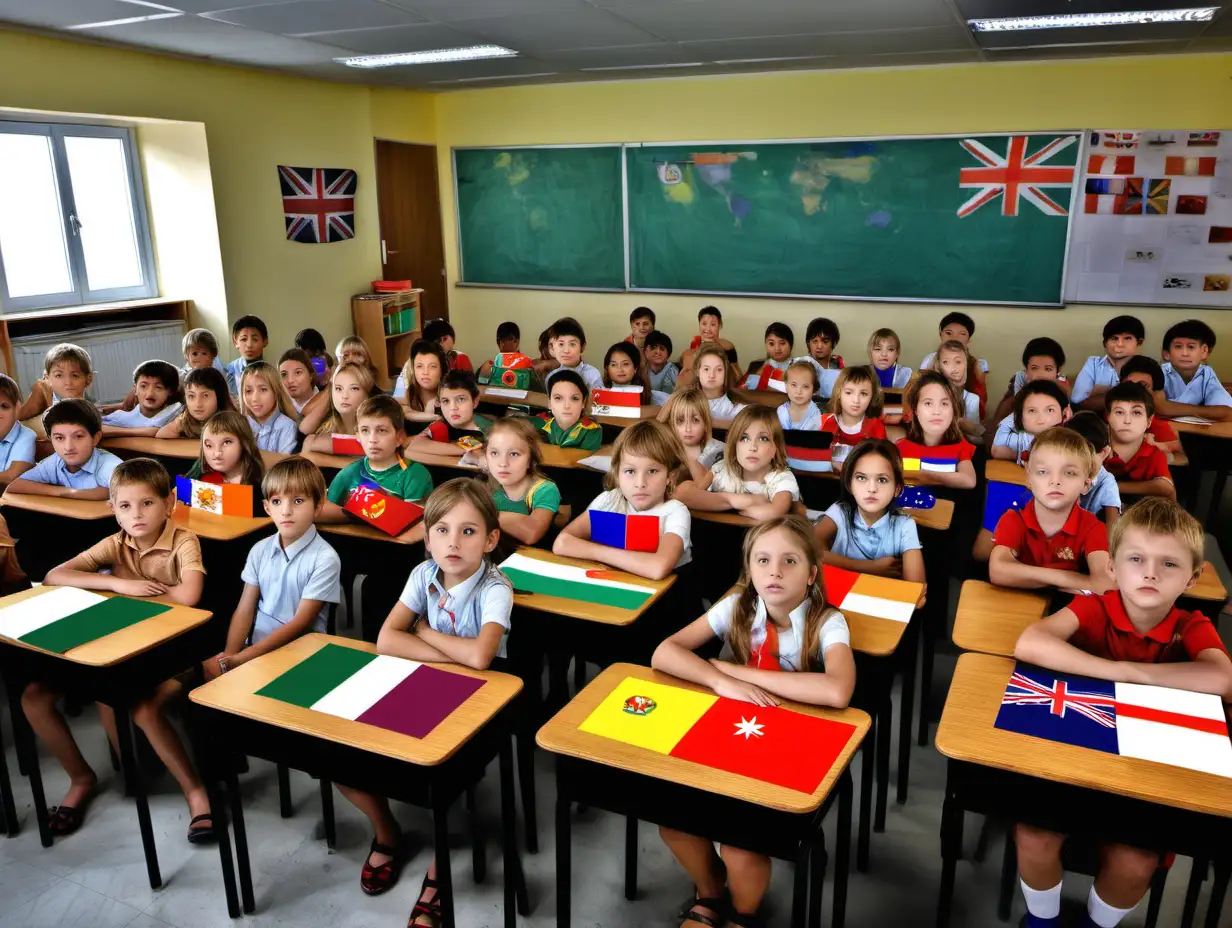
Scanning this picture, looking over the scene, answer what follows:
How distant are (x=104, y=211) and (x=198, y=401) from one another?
3.04 meters

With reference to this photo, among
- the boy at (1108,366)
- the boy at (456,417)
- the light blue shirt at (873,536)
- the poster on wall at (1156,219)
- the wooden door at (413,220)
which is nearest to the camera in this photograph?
the light blue shirt at (873,536)

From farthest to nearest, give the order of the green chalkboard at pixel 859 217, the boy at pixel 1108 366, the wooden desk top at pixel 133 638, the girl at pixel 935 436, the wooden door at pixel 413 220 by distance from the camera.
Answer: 1. the wooden door at pixel 413 220
2. the green chalkboard at pixel 859 217
3. the boy at pixel 1108 366
4. the girl at pixel 935 436
5. the wooden desk top at pixel 133 638

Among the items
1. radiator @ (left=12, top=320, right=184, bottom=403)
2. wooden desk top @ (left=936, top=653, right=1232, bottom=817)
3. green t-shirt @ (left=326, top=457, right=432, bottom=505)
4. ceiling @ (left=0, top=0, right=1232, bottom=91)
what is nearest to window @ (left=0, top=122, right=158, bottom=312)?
radiator @ (left=12, top=320, right=184, bottom=403)


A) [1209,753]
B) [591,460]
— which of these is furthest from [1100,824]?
[591,460]

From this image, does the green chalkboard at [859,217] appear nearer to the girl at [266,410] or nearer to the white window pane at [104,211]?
the white window pane at [104,211]

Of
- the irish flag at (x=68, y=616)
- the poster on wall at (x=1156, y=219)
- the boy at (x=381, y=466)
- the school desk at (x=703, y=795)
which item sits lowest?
the school desk at (x=703, y=795)

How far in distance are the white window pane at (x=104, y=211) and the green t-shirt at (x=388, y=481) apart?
384cm

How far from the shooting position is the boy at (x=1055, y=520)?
2568mm

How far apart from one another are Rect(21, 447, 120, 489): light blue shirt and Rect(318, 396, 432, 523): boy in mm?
888

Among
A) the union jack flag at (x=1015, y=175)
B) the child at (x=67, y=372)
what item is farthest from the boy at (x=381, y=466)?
the union jack flag at (x=1015, y=175)

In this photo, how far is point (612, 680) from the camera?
1969mm

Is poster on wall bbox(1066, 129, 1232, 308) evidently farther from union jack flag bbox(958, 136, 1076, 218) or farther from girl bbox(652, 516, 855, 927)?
girl bbox(652, 516, 855, 927)

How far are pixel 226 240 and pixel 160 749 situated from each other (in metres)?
4.89

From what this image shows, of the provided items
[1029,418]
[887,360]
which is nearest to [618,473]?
[1029,418]
